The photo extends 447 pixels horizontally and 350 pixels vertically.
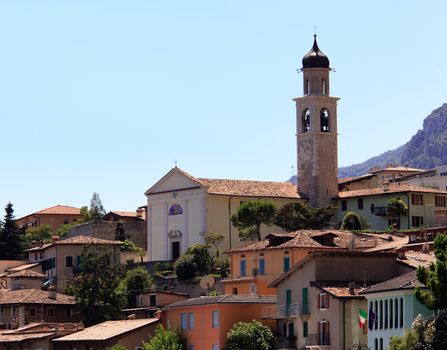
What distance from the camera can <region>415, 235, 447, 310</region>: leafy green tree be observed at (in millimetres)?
53781

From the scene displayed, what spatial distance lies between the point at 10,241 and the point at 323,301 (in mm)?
71368

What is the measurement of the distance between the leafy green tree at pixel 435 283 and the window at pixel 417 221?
5575 centimetres

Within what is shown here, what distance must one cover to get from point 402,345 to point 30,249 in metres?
74.0

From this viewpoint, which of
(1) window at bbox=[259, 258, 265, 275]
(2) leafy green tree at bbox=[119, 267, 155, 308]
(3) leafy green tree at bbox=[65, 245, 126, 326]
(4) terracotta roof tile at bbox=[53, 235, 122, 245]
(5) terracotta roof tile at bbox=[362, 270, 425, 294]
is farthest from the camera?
(4) terracotta roof tile at bbox=[53, 235, 122, 245]

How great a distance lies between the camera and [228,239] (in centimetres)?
11519

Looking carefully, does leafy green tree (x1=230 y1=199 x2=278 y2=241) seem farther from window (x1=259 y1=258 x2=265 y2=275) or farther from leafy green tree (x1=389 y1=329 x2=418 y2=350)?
leafy green tree (x1=389 y1=329 x2=418 y2=350)

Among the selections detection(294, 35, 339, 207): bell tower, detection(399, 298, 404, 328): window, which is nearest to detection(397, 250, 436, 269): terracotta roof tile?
detection(399, 298, 404, 328): window

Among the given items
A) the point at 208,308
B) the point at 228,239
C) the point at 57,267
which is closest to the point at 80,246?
the point at 57,267

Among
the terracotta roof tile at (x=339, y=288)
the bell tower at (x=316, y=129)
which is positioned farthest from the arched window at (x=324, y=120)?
the terracotta roof tile at (x=339, y=288)

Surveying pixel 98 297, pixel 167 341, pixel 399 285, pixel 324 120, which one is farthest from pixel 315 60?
pixel 399 285

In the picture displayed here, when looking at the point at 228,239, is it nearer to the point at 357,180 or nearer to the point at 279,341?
the point at 357,180

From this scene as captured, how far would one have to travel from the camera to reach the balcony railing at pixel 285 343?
68.5 m

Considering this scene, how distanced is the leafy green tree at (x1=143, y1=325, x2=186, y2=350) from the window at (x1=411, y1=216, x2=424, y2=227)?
1580 inches

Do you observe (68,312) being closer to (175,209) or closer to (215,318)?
(175,209)
